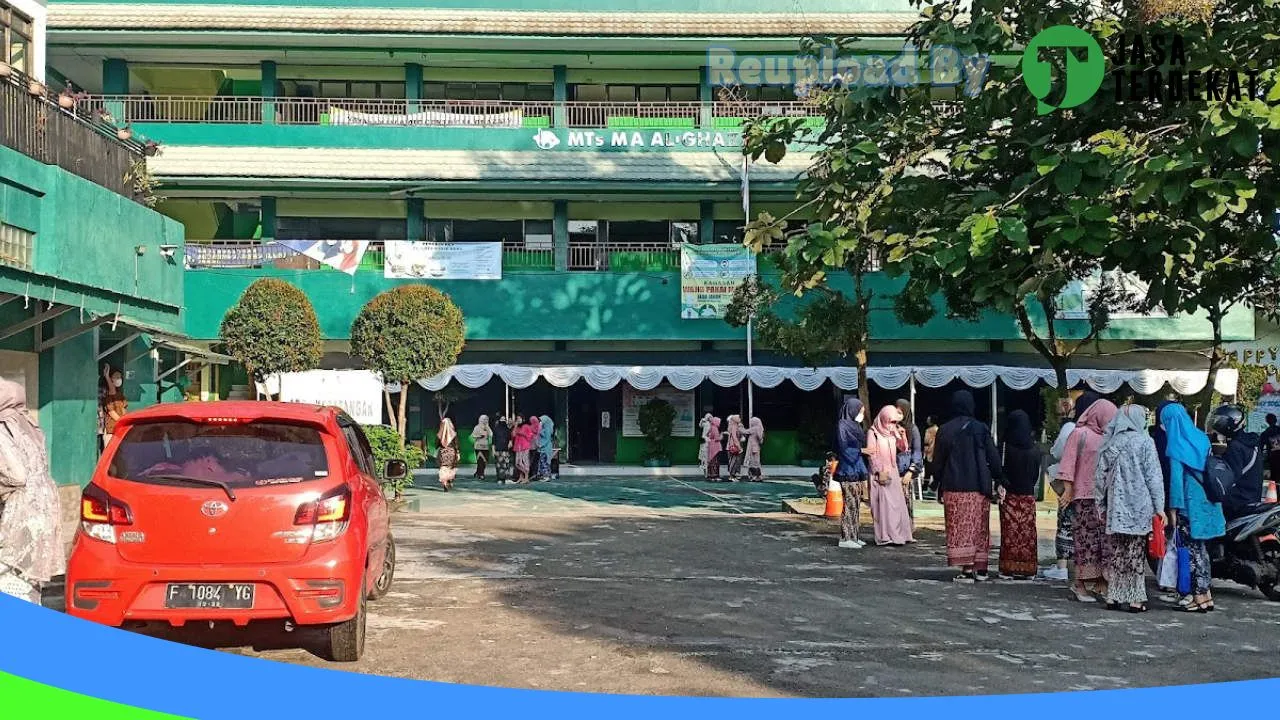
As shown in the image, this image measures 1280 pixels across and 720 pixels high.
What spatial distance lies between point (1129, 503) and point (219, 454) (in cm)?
646

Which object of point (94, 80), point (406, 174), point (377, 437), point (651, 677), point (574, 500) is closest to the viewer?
point (651, 677)

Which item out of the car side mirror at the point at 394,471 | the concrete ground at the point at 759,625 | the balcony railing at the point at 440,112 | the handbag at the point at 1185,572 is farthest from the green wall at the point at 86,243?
the balcony railing at the point at 440,112

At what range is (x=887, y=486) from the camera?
1417 cm

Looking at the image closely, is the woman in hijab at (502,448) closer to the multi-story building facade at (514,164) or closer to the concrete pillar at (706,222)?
the multi-story building facade at (514,164)

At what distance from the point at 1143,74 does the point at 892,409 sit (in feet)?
15.1

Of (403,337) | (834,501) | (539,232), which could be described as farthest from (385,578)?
(539,232)

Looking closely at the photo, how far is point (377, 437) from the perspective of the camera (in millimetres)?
18781

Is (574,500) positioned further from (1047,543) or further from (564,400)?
(564,400)

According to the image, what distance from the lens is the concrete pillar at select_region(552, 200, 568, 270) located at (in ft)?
105

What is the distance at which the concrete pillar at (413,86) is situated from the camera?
3197 centimetres

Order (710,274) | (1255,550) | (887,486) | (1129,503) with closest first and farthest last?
(1129,503) < (1255,550) < (887,486) < (710,274)

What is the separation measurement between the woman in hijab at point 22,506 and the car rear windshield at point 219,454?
19.3 inches

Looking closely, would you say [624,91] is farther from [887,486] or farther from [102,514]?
[102,514]

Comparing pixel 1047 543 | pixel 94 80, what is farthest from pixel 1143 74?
pixel 94 80
